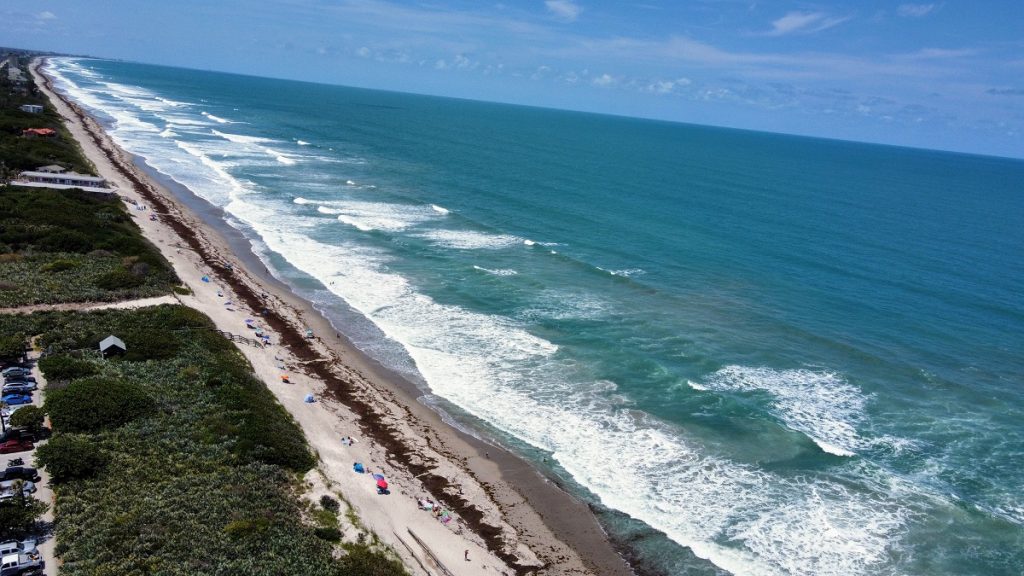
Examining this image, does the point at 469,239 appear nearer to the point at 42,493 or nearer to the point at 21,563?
the point at 42,493

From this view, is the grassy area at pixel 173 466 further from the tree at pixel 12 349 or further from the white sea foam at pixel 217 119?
the white sea foam at pixel 217 119

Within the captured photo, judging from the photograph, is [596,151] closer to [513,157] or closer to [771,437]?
[513,157]

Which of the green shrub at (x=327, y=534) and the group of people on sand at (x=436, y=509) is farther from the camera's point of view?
the group of people on sand at (x=436, y=509)

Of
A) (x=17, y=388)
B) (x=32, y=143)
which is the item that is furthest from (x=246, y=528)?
(x=32, y=143)

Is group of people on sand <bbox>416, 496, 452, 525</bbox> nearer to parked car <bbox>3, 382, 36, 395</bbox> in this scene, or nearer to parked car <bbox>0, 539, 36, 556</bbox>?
parked car <bbox>0, 539, 36, 556</bbox>

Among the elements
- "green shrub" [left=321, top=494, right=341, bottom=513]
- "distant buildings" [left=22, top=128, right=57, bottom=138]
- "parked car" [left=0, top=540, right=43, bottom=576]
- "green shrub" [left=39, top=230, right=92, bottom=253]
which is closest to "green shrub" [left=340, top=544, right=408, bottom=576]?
"green shrub" [left=321, top=494, right=341, bottom=513]

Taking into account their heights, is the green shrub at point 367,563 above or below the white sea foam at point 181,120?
below

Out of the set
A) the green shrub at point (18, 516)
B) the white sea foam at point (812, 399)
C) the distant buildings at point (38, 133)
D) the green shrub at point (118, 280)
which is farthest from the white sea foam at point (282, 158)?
the green shrub at point (18, 516)
